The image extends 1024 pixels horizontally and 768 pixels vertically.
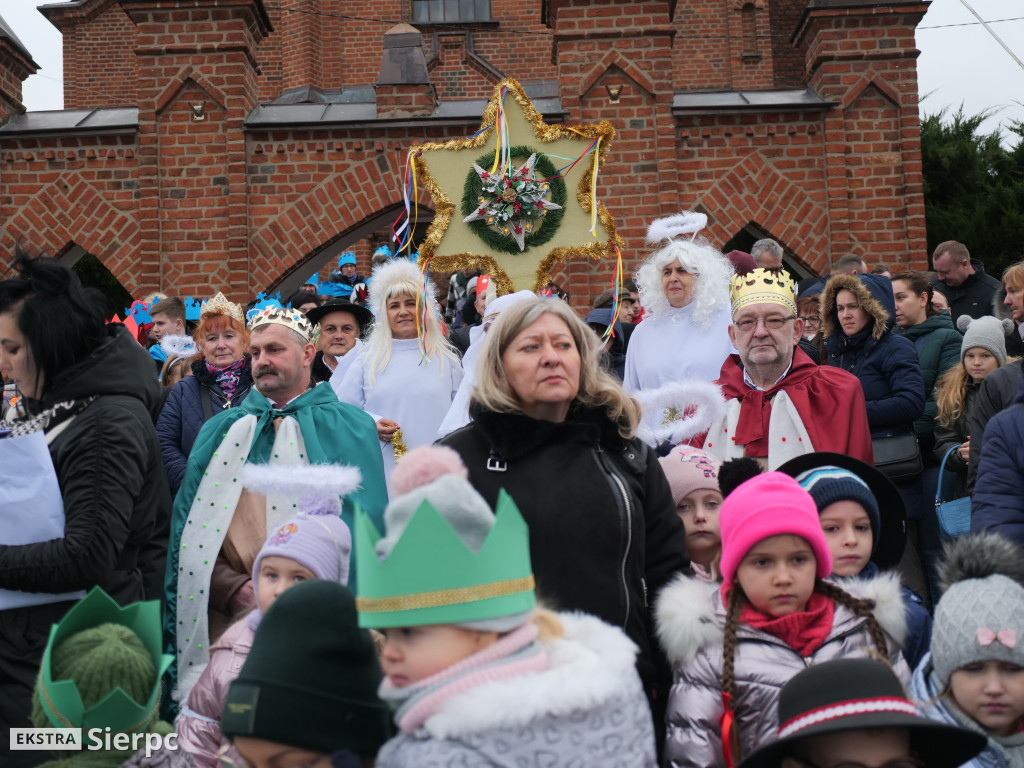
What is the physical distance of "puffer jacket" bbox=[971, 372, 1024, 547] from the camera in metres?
3.59

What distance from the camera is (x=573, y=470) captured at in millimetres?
3010

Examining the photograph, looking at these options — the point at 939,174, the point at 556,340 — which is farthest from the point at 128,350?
the point at 939,174

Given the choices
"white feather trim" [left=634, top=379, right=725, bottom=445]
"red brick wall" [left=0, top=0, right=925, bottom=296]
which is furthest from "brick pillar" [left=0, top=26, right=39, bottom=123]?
"white feather trim" [left=634, top=379, right=725, bottom=445]

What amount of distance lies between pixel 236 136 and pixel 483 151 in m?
6.12

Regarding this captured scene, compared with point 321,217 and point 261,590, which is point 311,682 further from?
point 321,217

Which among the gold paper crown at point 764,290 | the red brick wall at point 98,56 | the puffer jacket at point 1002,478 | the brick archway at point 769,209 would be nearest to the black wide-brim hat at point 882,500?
the puffer jacket at point 1002,478

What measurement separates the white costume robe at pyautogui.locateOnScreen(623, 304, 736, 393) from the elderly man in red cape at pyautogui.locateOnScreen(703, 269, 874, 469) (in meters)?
0.82

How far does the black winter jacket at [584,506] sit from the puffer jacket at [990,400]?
1.96m

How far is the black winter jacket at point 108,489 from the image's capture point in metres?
3.25

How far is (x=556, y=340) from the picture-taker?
10.3 ft

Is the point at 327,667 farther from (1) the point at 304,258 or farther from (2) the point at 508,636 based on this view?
(1) the point at 304,258

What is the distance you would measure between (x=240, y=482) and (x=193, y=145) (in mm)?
7919

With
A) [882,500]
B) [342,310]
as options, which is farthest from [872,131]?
[882,500]

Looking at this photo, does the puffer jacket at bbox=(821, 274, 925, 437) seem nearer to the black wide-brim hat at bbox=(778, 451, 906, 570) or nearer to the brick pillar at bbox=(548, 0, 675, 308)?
the black wide-brim hat at bbox=(778, 451, 906, 570)
